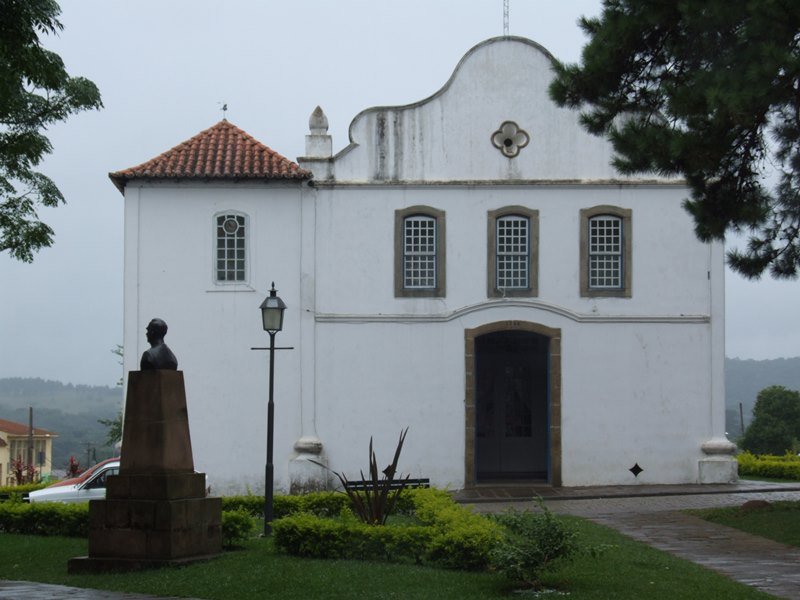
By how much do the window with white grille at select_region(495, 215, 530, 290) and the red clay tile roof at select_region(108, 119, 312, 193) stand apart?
157 inches

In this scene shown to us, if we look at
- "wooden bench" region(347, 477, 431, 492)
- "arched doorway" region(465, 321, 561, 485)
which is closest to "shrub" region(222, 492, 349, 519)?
"wooden bench" region(347, 477, 431, 492)

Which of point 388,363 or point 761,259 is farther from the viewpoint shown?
point 388,363

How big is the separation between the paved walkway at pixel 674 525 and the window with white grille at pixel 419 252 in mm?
4222

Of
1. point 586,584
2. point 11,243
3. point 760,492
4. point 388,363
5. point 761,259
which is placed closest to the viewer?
point 586,584

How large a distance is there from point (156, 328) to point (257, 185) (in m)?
10.6

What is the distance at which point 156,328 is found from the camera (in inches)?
525

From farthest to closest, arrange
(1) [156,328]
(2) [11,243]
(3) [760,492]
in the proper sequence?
(3) [760,492], (2) [11,243], (1) [156,328]

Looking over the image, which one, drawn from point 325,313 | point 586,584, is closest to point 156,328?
point 586,584

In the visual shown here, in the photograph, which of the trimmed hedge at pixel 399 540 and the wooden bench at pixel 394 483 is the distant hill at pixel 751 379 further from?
the trimmed hedge at pixel 399 540

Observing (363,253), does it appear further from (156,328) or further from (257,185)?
(156,328)

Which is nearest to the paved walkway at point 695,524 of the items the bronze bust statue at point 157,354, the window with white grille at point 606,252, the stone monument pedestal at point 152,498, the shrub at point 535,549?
the shrub at point 535,549

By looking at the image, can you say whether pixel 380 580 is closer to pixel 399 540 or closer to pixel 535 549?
pixel 399 540

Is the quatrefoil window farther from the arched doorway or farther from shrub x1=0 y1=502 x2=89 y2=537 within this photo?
shrub x1=0 y1=502 x2=89 y2=537

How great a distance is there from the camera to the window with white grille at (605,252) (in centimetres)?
2361
